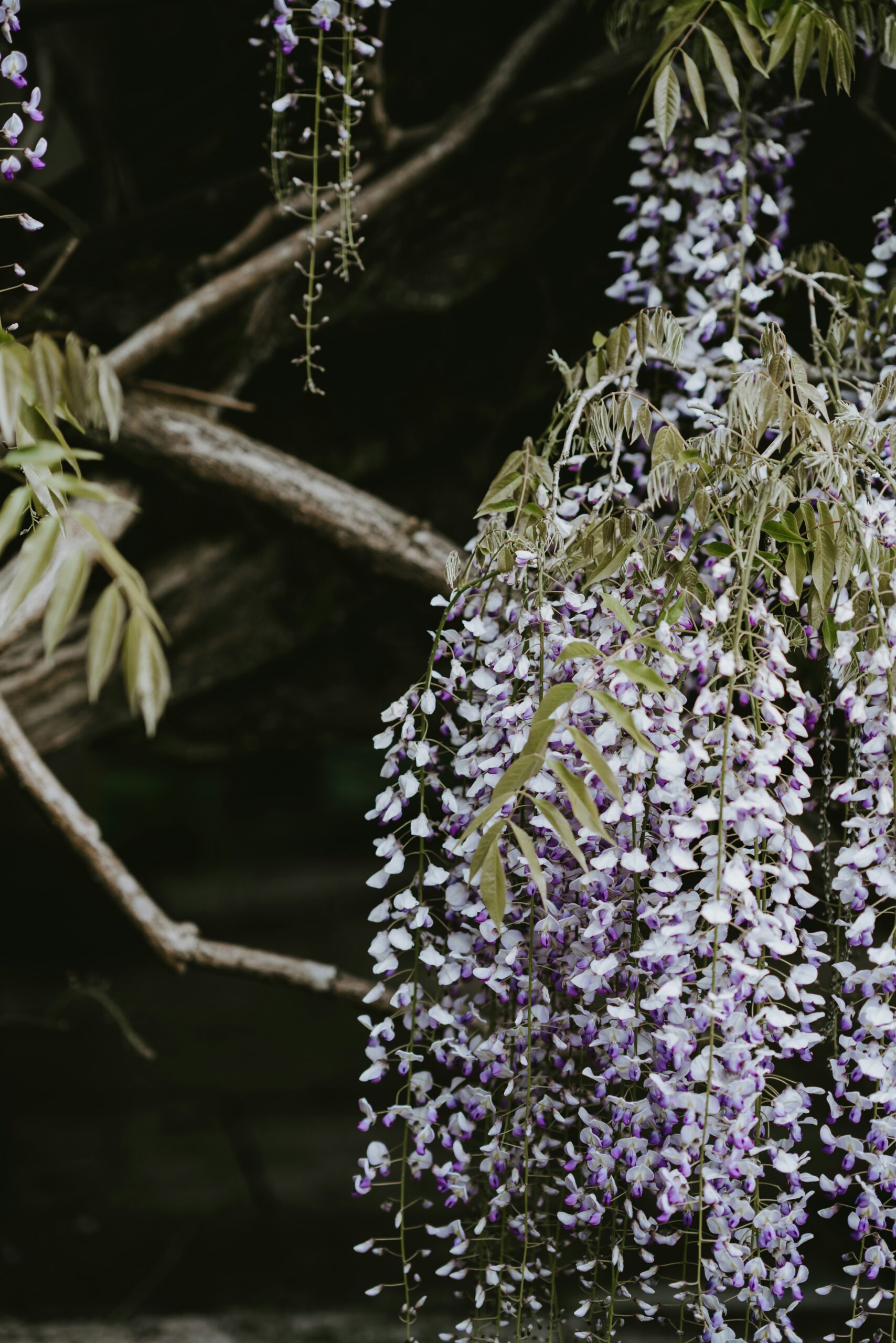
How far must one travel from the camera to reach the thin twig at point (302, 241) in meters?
1.58

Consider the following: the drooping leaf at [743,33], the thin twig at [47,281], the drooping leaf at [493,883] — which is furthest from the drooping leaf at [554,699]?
the thin twig at [47,281]

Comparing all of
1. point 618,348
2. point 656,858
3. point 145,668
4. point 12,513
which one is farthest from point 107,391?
point 656,858

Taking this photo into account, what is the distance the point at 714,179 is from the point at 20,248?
1.32 meters

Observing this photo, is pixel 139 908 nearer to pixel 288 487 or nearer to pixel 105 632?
pixel 288 487

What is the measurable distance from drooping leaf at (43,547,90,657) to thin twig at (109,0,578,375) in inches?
Result: 42.5

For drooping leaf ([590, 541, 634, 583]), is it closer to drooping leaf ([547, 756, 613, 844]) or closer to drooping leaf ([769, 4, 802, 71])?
drooping leaf ([547, 756, 613, 844])

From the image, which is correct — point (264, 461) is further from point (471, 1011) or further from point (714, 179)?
point (471, 1011)

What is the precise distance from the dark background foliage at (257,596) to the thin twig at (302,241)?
0.05m

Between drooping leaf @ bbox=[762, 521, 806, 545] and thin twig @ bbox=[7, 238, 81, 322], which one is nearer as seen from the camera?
drooping leaf @ bbox=[762, 521, 806, 545]

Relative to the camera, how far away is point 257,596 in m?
1.89

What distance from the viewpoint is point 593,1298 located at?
1.00 meters

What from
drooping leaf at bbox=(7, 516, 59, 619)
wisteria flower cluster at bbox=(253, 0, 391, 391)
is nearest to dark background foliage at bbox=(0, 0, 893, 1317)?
wisteria flower cluster at bbox=(253, 0, 391, 391)

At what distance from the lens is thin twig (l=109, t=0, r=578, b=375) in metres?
1.58

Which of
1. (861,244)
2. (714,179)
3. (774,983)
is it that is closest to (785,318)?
(861,244)
